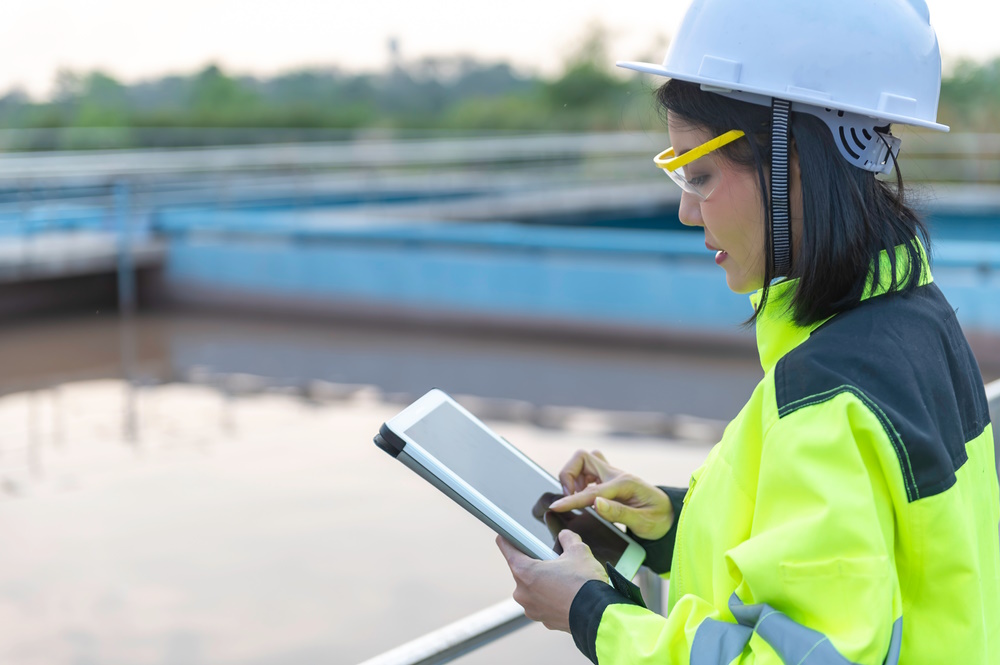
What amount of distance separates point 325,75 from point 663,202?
22430 mm

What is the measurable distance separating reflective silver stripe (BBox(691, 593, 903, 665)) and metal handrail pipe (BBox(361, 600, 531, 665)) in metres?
0.49

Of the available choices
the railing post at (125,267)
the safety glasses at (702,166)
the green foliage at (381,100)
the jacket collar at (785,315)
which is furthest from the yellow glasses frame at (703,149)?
the green foliage at (381,100)

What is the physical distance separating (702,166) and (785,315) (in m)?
0.18

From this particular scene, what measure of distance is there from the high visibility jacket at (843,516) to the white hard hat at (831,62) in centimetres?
17

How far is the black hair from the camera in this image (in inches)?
40.1

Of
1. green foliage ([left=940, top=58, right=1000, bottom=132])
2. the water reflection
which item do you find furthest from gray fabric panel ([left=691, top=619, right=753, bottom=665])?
green foliage ([left=940, top=58, right=1000, bottom=132])

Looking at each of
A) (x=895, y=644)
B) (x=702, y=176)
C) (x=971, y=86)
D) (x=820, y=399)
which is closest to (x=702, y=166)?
(x=702, y=176)

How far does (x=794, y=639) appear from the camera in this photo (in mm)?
894

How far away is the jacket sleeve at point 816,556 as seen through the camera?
2.90ft

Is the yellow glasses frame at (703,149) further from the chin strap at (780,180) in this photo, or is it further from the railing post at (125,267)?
the railing post at (125,267)

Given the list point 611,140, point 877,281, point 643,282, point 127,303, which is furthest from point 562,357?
point 611,140

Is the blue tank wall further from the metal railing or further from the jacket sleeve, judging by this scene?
the jacket sleeve

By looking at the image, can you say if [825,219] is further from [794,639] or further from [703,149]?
[794,639]

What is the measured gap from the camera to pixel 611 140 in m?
15.7
